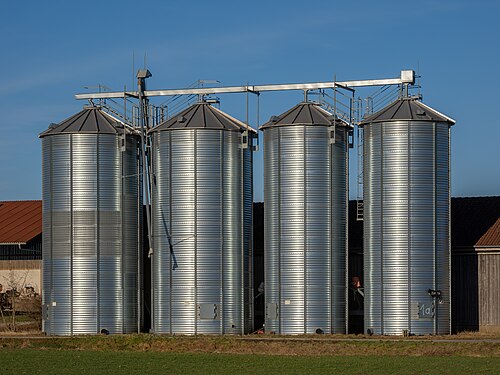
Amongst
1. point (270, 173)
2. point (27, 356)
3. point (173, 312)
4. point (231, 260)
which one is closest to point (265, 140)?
point (270, 173)

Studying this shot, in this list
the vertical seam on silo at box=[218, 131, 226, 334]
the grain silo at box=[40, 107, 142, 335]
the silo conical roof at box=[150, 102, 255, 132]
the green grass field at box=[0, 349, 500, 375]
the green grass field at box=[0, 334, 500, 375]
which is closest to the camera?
the green grass field at box=[0, 349, 500, 375]

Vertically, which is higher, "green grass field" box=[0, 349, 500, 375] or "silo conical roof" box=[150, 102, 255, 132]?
"silo conical roof" box=[150, 102, 255, 132]

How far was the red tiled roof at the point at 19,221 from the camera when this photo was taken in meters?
83.2

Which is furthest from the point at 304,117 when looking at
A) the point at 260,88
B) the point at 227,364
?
the point at 227,364

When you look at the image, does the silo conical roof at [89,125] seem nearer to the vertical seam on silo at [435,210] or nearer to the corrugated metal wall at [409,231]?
the corrugated metal wall at [409,231]

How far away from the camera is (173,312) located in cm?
6419

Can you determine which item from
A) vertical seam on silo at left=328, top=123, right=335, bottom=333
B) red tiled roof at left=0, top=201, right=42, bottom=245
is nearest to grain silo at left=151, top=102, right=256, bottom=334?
vertical seam on silo at left=328, top=123, right=335, bottom=333

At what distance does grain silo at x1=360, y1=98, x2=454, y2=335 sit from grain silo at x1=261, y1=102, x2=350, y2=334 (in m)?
1.88

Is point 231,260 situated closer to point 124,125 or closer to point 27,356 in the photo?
point 124,125

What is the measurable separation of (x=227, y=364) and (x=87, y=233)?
20.2 metres

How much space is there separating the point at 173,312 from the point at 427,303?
1444 centimetres

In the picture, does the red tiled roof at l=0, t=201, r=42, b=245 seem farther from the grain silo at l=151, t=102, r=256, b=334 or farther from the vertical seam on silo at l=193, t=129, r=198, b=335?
the vertical seam on silo at l=193, t=129, r=198, b=335

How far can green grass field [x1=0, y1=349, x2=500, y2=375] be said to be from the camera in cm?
4559

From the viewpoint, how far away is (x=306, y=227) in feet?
209
